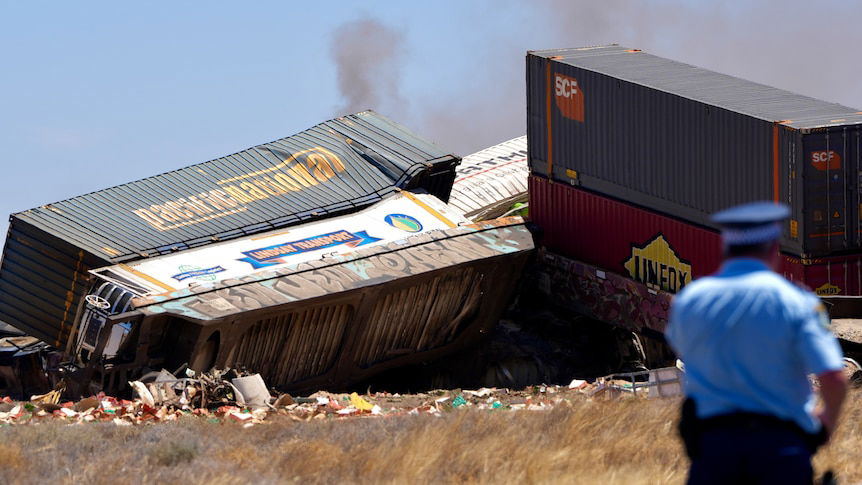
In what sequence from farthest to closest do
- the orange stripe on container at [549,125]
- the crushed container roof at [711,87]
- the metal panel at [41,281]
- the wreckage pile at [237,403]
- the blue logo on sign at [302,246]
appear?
the orange stripe on container at [549,125], the blue logo on sign at [302,246], the metal panel at [41,281], the crushed container roof at [711,87], the wreckage pile at [237,403]

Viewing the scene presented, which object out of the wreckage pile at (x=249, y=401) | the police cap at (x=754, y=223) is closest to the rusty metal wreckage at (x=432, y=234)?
the wreckage pile at (x=249, y=401)

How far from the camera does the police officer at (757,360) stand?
4672mm

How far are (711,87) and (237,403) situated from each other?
9.21m

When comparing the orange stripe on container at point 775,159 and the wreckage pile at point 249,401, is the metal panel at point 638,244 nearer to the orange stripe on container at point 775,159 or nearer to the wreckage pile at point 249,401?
the orange stripe on container at point 775,159

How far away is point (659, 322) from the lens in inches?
795

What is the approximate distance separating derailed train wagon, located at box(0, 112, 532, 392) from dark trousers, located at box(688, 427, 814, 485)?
517 inches

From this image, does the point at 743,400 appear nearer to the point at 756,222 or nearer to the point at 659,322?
the point at 756,222

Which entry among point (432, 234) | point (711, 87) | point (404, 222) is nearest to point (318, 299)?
point (432, 234)

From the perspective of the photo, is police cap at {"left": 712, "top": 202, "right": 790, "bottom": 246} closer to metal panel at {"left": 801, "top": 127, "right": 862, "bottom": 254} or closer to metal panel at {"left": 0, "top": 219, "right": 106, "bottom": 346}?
metal panel at {"left": 801, "top": 127, "right": 862, "bottom": 254}

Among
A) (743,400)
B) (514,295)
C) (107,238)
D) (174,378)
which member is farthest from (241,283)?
(743,400)

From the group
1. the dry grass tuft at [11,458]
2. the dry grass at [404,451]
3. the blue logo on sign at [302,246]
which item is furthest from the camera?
the blue logo on sign at [302,246]

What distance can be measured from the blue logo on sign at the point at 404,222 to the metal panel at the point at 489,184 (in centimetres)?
431

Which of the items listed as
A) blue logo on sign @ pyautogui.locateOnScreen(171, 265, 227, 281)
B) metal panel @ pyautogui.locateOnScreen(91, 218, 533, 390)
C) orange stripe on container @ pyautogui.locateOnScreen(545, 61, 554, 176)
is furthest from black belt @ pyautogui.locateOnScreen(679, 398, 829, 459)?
orange stripe on container @ pyautogui.locateOnScreen(545, 61, 554, 176)

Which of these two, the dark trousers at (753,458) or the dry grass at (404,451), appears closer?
the dark trousers at (753,458)
